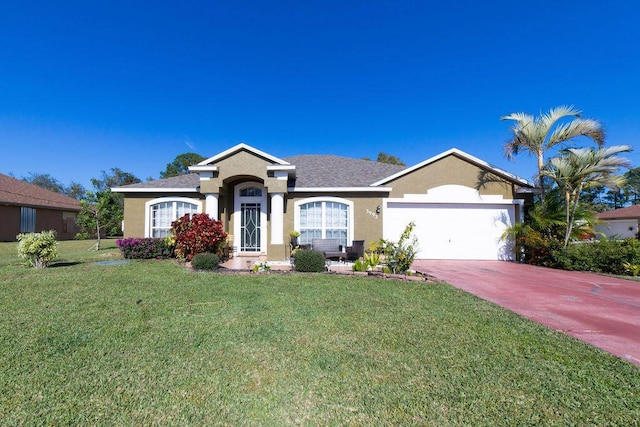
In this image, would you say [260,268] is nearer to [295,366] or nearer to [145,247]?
[295,366]

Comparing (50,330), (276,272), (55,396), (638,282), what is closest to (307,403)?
(55,396)

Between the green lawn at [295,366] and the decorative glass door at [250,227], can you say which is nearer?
the green lawn at [295,366]

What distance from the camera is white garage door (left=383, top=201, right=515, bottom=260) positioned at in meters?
12.6

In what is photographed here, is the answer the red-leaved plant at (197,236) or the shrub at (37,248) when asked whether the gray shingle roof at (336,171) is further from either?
Answer: the shrub at (37,248)

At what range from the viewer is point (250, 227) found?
1327 cm

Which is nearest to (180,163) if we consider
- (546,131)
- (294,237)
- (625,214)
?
(294,237)

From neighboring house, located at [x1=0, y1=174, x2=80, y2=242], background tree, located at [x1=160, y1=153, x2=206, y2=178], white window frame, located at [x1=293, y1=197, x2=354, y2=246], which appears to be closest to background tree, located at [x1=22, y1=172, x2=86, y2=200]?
background tree, located at [x1=160, y1=153, x2=206, y2=178]

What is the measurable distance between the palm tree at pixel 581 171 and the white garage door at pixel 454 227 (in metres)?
2.20

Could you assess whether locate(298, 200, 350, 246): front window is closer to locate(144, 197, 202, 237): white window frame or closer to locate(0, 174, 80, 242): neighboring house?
locate(144, 197, 202, 237): white window frame

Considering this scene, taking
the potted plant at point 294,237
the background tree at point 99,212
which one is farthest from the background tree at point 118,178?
the potted plant at point 294,237

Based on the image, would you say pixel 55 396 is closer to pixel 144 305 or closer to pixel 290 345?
pixel 290 345

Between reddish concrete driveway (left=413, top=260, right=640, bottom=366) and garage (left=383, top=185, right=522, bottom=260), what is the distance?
1959 mm

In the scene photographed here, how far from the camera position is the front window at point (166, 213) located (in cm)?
1324

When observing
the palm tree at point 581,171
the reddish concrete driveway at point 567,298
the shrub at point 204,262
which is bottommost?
the reddish concrete driveway at point 567,298
